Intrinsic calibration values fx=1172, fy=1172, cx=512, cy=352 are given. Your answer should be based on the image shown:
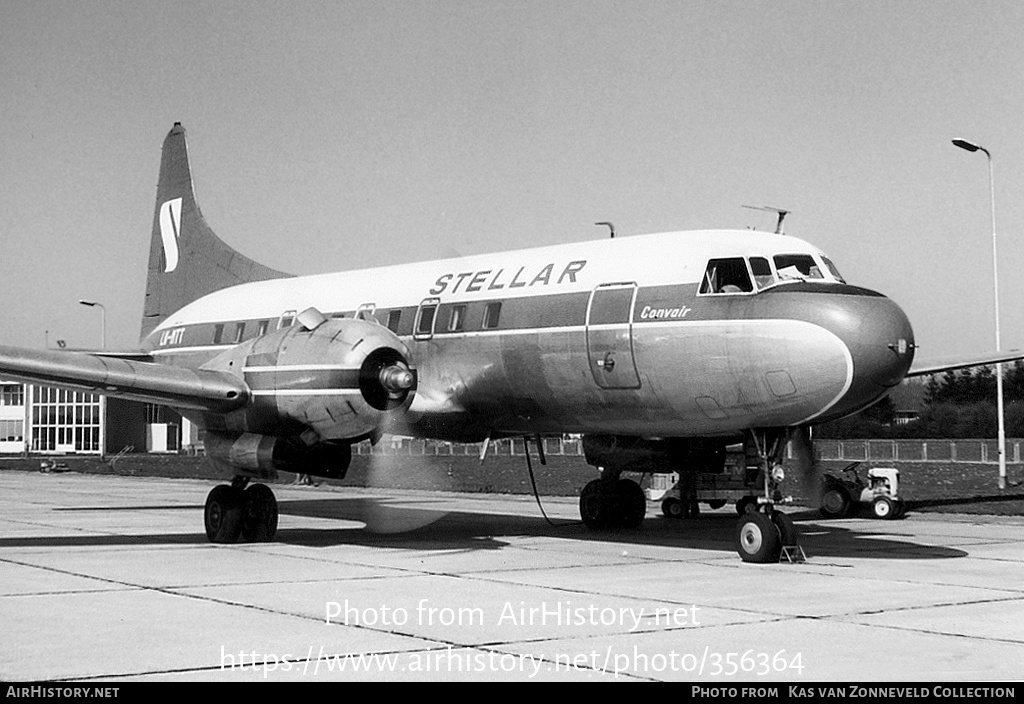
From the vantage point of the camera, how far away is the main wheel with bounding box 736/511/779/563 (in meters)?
14.2

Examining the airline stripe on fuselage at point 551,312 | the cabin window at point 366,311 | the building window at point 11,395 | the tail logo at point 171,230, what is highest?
the tail logo at point 171,230

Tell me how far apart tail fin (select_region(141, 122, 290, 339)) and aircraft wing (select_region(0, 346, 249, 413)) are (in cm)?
734

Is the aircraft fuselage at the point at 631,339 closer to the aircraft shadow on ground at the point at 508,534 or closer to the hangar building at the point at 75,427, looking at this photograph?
the aircraft shadow on ground at the point at 508,534

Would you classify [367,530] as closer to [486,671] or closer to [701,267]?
[701,267]

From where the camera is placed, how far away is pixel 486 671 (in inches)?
305

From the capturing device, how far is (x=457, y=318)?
17188 millimetres

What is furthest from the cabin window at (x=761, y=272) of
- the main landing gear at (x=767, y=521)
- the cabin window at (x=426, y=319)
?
the cabin window at (x=426, y=319)

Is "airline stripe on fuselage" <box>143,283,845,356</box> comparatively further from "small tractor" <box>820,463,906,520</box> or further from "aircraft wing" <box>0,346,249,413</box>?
"small tractor" <box>820,463,906,520</box>

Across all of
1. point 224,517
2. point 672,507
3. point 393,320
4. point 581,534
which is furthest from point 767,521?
point 672,507

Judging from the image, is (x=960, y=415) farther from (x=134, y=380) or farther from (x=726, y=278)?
(x=134, y=380)

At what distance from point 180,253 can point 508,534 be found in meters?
10.4

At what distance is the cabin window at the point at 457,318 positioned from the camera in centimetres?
1709

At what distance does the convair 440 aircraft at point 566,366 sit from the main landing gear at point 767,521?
1.0 inches
